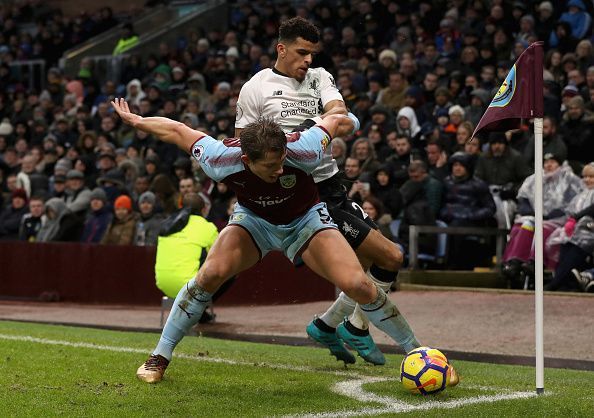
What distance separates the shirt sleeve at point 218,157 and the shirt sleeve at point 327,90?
1.16 metres

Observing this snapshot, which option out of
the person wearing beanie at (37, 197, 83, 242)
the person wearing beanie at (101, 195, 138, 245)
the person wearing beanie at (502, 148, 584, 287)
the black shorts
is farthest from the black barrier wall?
the black shorts

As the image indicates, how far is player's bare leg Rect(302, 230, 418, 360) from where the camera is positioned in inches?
289

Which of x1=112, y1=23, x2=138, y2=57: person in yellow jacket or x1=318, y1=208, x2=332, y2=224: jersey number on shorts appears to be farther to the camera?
x1=112, y1=23, x2=138, y2=57: person in yellow jacket

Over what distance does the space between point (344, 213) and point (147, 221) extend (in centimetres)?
889

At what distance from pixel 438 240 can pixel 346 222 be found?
7.47m

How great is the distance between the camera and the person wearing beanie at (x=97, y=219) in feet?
57.9

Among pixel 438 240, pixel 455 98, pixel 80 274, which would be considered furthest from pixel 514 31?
pixel 80 274

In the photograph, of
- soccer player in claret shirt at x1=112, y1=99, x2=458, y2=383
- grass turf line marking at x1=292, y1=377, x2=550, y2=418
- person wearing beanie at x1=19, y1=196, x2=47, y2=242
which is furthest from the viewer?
person wearing beanie at x1=19, y1=196, x2=47, y2=242

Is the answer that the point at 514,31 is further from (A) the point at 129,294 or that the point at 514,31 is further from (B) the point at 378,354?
(B) the point at 378,354

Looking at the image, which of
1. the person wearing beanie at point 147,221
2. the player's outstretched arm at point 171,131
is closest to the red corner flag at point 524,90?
the player's outstretched arm at point 171,131

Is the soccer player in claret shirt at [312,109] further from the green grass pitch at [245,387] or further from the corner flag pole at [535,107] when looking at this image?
the corner flag pole at [535,107]

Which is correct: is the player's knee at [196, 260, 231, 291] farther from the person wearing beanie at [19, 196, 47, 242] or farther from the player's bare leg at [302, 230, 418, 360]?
the person wearing beanie at [19, 196, 47, 242]

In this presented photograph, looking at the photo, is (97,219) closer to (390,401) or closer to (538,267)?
(390,401)

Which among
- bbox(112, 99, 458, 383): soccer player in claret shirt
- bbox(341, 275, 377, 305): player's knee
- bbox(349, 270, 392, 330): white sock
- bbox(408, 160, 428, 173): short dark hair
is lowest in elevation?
bbox(349, 270, 392, 330): white sock
